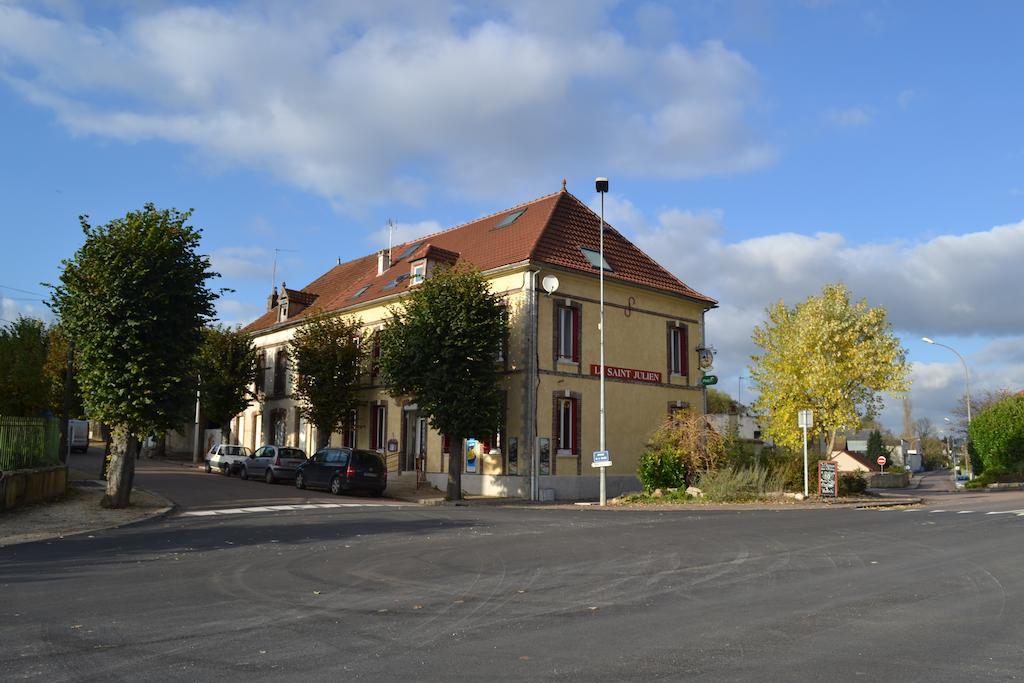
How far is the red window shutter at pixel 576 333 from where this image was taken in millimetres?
31047

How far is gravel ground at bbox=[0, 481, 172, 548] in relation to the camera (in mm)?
15657

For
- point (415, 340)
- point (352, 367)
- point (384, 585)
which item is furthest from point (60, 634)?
point (352, 367)

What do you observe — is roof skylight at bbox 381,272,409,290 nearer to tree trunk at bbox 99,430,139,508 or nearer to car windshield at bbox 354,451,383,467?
car windshield at bbox 354,451,383,467

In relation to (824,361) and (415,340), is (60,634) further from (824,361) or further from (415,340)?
(824,361)

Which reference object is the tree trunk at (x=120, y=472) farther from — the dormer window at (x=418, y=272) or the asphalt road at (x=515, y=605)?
the dormer window at (x=418, y=272)

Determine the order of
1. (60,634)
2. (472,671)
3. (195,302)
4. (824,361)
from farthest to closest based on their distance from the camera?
(824,361) → (195,302) → (60,634) → (472,671)

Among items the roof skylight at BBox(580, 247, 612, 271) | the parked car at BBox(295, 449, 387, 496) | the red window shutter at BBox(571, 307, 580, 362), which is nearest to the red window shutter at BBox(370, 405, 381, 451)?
the parked car at BBox(295, 449, 387, 496)

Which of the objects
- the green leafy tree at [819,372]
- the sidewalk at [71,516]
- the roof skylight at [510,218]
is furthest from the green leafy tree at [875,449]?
the sidewalk at [71,516]

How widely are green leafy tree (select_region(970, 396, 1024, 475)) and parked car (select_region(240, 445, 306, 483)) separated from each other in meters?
35.9

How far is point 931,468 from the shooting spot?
132 metres

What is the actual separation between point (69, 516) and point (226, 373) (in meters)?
24.1

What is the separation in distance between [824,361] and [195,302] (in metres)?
24.4

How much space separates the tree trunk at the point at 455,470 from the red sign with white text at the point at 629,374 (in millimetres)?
6323

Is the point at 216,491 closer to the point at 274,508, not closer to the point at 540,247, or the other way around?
the point at 274,508
